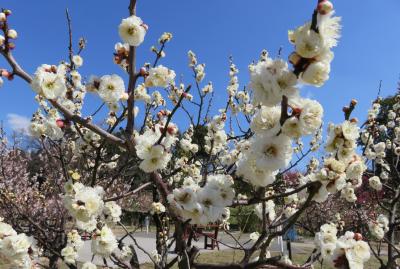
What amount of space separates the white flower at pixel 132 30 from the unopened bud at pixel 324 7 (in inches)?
41.2

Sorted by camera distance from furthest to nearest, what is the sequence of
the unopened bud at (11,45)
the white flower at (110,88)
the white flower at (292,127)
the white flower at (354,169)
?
the white flower at (110,88)
the unopened bud at (11,45)
the white flower at (354,169)
the white flower at (292,127)

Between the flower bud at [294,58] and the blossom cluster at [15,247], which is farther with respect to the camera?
the blossom cluster at [15,247]

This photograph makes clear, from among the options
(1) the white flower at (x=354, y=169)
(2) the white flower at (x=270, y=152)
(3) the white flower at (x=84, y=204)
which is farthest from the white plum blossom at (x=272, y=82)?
(3) the white flower at (x=84, y=204)

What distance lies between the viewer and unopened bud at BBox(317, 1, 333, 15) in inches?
51.7

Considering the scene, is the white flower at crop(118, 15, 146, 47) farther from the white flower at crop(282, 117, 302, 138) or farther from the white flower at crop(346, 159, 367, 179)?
the white flower at crop(346, 159, 367, 179)

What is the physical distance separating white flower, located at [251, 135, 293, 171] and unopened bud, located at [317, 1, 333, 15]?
19.7 inches

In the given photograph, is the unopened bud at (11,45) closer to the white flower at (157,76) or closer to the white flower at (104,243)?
the white flower at (157,76)

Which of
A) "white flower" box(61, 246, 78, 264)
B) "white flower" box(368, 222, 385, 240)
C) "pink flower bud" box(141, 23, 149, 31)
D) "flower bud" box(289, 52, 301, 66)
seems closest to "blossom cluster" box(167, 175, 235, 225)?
"flower bud" box(289, 52, 301, 66)

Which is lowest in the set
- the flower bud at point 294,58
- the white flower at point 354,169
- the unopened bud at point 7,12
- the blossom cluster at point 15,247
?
the blossom cluster at point 15,247

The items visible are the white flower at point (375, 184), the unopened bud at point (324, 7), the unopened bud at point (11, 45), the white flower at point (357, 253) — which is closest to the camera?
the unopened bud at point (324, 7)

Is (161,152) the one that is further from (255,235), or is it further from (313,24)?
(255,235)

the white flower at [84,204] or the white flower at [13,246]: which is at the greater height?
the white flower at [84,204]

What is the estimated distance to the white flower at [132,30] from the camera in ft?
6.91

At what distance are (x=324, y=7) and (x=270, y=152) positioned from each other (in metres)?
0.59
